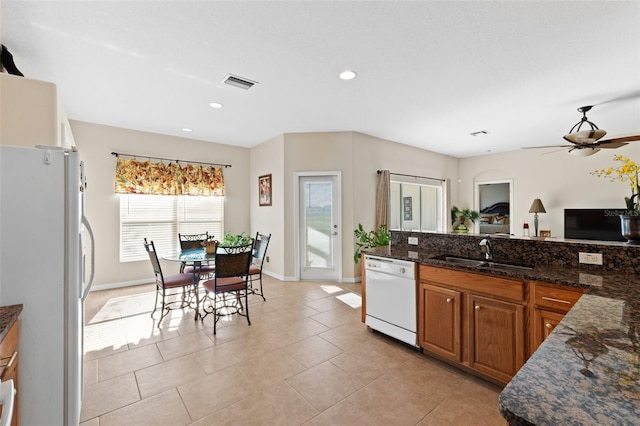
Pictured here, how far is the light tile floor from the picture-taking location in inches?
74.1

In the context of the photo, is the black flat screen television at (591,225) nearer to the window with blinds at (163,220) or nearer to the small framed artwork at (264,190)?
the small framed artwork at (264,190)

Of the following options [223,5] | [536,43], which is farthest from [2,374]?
[536,43]

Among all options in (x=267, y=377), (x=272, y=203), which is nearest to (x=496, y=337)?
(x=267, y=377)

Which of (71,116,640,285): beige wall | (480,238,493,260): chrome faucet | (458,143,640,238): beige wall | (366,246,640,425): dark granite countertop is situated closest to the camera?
(366,246,640,425): dark granite countertop

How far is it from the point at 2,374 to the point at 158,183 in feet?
14.7

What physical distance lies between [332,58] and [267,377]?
9.49 ft

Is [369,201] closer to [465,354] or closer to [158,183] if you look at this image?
[465,354]

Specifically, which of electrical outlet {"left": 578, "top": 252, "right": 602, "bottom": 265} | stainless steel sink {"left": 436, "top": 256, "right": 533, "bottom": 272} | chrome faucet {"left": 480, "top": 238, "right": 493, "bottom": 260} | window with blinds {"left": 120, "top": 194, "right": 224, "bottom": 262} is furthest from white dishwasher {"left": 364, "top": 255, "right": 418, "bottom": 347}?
window with blinds {"left": 120, "top": 194, "right": 224, "bottom": 262}

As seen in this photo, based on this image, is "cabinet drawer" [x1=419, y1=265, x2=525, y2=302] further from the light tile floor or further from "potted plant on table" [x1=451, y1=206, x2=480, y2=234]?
"potted plant on table" [x1=451, y1=206, x2=480, y2=234]

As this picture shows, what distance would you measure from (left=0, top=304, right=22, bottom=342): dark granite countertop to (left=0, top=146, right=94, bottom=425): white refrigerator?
0.05 m

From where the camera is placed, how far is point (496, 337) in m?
2.09

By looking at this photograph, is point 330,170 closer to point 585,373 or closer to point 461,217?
point 461,217

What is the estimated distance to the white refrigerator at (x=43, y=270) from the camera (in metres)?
1.43

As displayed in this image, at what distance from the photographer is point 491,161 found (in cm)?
728
